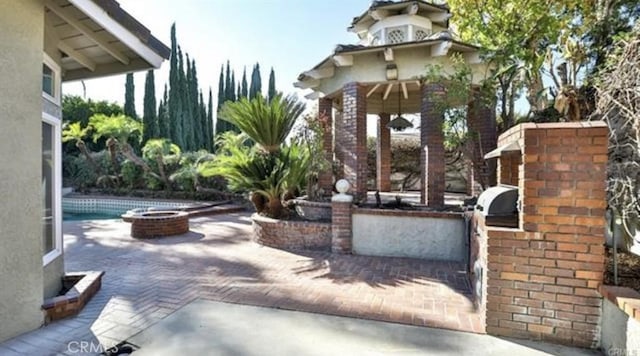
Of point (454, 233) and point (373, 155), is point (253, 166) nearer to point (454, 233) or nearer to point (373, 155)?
point (454, 233)

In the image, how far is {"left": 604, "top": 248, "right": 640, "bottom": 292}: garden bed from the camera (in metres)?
3.59

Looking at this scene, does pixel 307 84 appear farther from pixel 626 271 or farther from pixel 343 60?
pixel 626 271

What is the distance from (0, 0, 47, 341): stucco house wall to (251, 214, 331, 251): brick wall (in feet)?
15.6

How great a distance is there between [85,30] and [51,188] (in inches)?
88.8

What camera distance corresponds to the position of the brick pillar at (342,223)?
7238 mm

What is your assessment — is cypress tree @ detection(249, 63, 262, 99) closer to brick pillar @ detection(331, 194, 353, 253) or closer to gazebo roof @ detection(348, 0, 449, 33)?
gazebo roof @ detection(348, 0, 449, 33)

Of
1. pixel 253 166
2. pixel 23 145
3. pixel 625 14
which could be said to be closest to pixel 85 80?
pixel 23 145

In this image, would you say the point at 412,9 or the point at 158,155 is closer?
the point at 412,9

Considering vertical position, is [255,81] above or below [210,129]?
above

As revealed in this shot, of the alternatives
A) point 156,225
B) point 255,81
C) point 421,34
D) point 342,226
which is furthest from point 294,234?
point 255,81

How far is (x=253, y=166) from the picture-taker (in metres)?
8.42

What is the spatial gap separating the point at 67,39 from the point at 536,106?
912 centimetres

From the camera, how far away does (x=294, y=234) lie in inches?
310

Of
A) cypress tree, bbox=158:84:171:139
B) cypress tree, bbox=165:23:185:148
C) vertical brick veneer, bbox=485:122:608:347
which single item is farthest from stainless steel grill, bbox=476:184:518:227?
cypress tree, bbox=158:84:171:139
